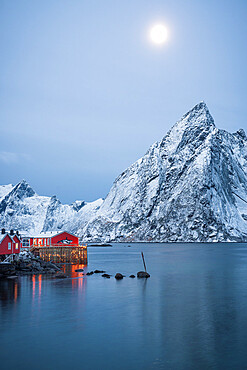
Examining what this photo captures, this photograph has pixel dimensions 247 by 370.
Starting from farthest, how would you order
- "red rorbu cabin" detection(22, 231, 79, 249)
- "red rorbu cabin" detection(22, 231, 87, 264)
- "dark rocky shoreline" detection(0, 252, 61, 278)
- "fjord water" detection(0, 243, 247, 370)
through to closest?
1. "red rorbu cabin" detection(22, 231, 79, 249)
2. "red rorbu cabin" detection(22, 231, 87, 264)
3. "dark rocky shoreline" detection(0, 252, 61, 278)
4. "fjord water" detection(0, 243, 247, 370)

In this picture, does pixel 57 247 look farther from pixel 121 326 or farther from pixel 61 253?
pixel 121 326

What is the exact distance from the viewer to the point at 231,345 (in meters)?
22.1

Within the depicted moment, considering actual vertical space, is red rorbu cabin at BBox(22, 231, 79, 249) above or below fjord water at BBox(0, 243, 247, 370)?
above

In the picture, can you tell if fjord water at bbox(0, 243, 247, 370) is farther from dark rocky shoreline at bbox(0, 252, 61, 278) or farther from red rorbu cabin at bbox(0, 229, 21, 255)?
red rorbu cabin at bbox(0, 229, 21, 255)

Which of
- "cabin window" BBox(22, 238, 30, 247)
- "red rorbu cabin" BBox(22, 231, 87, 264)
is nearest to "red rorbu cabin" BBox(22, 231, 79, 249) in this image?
"red rorbu cabin" BBox(22, 231, 87, 264)

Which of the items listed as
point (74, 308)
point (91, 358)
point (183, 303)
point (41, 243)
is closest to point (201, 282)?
point (183, 303)

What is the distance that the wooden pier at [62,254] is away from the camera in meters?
76.0

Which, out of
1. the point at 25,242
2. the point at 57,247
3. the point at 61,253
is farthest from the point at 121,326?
the point at 25,242

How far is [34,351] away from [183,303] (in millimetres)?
18196

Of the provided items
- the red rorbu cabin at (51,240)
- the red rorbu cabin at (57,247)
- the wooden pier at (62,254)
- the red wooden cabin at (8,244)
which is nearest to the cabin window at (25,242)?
the red rorbu cabin at (57,247)

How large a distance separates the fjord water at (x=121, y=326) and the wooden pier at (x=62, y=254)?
91.9 feet

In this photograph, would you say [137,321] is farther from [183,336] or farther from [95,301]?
[95,301]

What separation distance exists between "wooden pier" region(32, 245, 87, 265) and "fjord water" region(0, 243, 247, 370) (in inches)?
1103

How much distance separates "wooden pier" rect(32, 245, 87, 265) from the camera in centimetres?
7600
